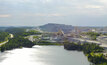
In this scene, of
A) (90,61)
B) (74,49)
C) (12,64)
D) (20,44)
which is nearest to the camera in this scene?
(12,64)

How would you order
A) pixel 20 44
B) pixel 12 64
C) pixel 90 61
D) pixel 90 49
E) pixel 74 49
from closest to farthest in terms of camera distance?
pixel 12 64, pixel 90 61, pixel 90 49, pixel 74 49, pixel 20 44

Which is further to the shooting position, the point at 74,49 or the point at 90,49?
the point at 74,49

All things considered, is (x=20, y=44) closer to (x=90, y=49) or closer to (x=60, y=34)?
(x=90, y=49)

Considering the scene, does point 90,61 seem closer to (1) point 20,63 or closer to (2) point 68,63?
(2) point 68,63

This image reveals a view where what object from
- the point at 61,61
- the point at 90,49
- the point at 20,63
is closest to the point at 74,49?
the point at 90,49

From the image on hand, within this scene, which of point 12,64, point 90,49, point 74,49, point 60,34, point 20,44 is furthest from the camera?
point 60,34

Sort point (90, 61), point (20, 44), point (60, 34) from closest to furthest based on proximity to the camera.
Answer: point (90, 61) < point (20, 44) < point (60, 34)

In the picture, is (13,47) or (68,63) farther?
(13,47)

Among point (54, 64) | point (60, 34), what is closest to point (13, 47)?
point (54, 64)
